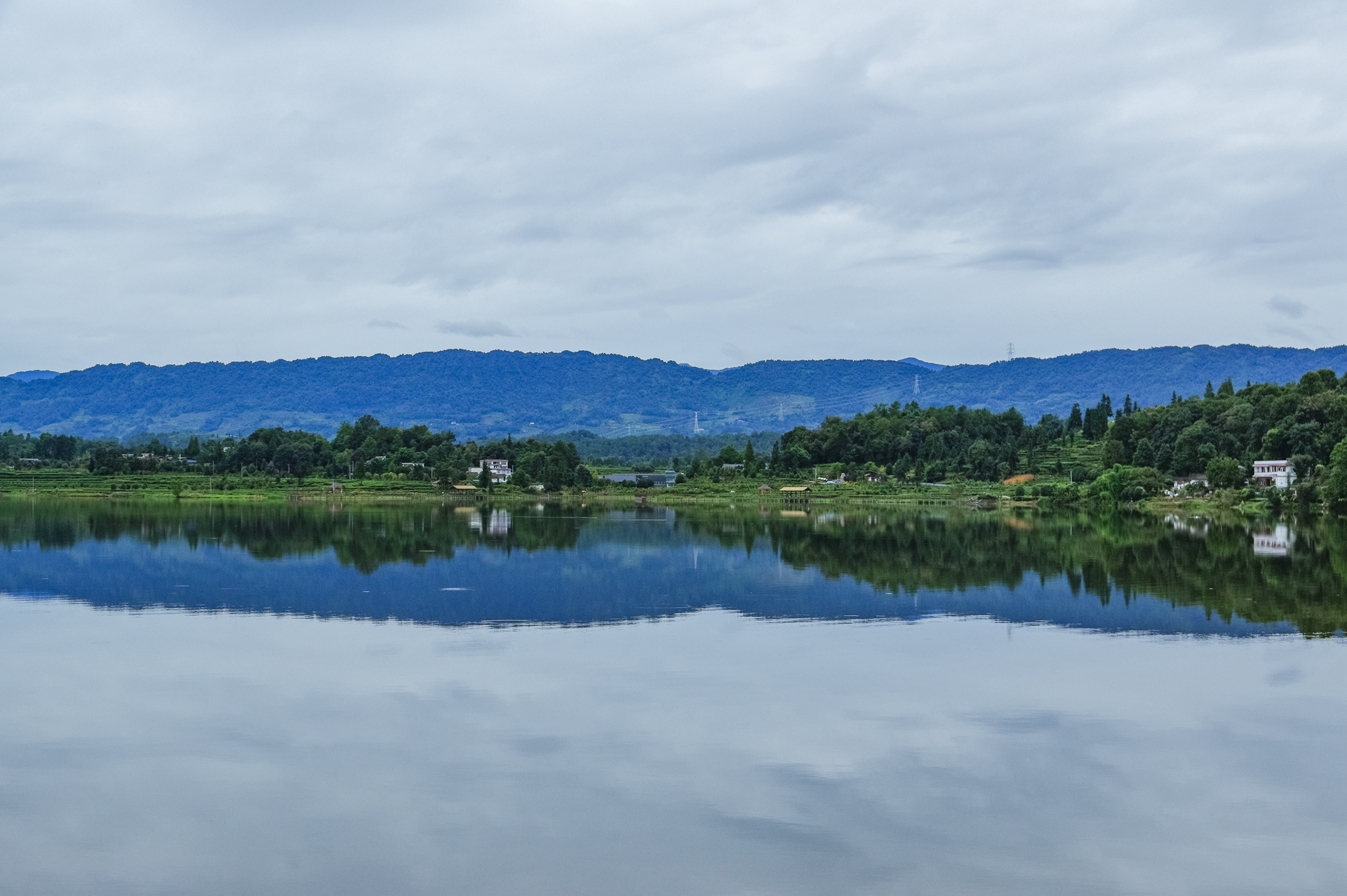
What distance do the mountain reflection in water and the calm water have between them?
0.32 metres

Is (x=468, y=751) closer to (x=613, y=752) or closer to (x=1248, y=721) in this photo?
(x=613, y=752)

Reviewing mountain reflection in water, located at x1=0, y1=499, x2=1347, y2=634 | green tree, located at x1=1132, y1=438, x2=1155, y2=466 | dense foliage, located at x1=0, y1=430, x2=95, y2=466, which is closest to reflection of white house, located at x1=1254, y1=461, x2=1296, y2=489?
green tree, located at x1=1132, y1=438, x2=1155, y2=466

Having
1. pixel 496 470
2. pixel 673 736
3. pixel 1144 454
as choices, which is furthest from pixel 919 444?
pixel 673 736

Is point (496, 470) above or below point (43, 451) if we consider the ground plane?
below

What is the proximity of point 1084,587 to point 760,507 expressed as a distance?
6241 centimetres

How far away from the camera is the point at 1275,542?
157ft

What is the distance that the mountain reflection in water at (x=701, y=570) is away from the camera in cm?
2744

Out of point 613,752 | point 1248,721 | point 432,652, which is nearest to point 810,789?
point 613,752

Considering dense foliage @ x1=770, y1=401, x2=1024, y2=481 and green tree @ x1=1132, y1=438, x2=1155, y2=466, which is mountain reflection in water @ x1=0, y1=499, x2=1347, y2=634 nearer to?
green tree @ x1=1132, y1=438, x2=1155, y2=466

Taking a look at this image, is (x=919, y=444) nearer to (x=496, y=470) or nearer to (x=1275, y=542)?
(x=496, y=470)

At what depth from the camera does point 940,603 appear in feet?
94.3

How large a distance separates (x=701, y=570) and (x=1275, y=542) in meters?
25.3

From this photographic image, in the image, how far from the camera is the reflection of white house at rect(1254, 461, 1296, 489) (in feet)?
270

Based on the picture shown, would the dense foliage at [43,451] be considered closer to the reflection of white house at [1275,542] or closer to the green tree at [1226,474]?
the green tree at [1226,474]
